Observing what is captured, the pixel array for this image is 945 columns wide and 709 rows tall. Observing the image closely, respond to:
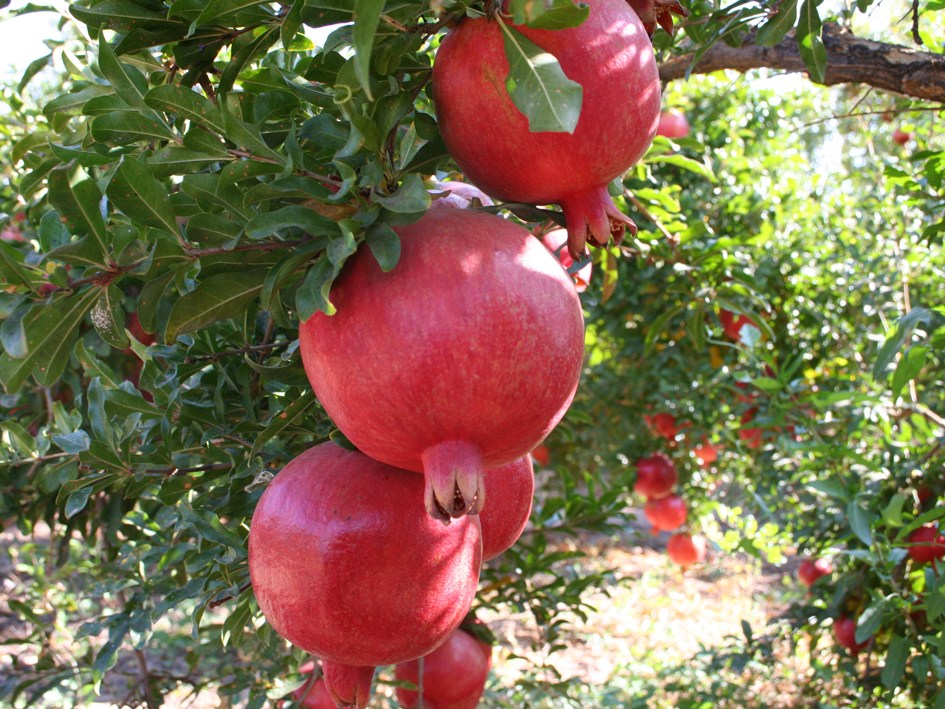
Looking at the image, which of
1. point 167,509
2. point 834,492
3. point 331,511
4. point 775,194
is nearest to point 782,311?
point 775,194

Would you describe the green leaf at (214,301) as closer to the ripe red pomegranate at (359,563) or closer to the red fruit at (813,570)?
the ripe red pomegranate at (359,563)

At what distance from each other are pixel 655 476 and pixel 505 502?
2853 millimetres

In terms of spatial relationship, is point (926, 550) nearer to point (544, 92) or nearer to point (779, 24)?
point (779, 24)

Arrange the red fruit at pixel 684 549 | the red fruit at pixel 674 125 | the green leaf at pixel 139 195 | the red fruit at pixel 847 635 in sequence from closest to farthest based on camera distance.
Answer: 1. the green leaf at pixel 139 195
2. the red fruit at pixel 847 635
3. the red fruit at pixel 674 125
4. the red fruit at pixel 684 549

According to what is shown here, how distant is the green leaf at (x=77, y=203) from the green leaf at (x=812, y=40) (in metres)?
1.03

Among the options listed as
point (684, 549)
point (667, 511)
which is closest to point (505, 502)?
point (667, 511)

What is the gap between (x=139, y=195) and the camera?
0.72m

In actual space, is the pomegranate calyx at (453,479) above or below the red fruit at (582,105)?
below

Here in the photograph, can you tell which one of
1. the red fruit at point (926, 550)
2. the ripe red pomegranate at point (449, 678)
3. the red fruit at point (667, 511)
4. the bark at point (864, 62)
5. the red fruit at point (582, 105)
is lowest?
the red fruit at point (667, 511)

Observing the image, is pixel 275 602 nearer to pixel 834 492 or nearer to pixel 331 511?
pixel 331 511

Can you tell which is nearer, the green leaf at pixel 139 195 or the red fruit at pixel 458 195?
the green leaf at pixel 139 195

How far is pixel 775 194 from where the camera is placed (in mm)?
2795

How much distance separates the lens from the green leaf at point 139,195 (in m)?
0.71

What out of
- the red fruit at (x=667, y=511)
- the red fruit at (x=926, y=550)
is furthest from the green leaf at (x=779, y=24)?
the red fruit at (x=667, y=511)
